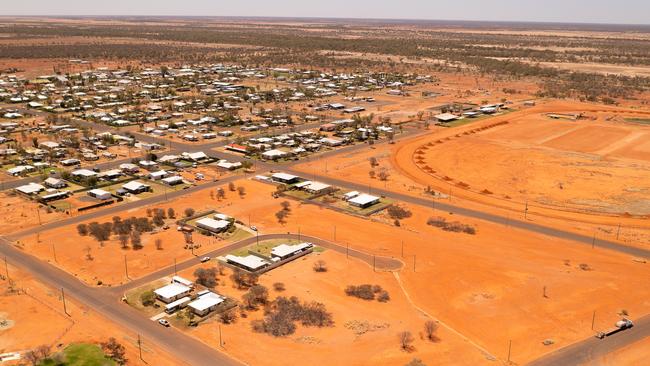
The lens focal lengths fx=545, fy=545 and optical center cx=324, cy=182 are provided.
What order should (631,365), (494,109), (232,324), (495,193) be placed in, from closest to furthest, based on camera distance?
(631,365)
(232,324)
(495,193)
(494,109)

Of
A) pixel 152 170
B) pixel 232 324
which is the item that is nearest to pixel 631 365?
pixel 232 324

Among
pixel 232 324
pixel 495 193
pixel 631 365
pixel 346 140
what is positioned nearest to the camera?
pixel 631 365

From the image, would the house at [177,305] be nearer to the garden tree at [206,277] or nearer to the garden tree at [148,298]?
the garden tree at [148,298]

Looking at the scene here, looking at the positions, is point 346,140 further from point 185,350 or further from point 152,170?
point 185,350

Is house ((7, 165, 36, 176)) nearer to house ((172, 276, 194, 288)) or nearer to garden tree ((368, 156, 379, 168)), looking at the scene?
house ((172, 276, 194, 288))

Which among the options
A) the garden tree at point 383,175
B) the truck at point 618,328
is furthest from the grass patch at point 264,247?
the truck at point 618,328
